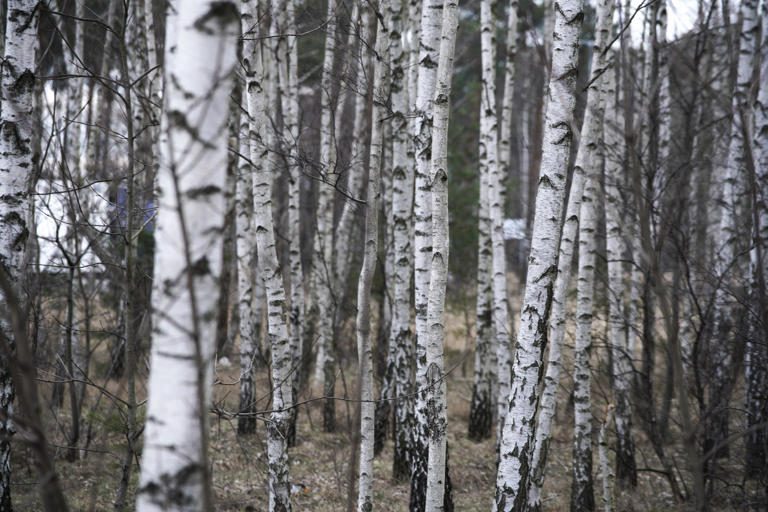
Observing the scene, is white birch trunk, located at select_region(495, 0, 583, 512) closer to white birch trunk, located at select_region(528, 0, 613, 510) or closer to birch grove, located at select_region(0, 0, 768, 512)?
birch grove, located at select_region(0, 0, 768, 512)

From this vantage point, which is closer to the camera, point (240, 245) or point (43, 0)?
point (43, 0)

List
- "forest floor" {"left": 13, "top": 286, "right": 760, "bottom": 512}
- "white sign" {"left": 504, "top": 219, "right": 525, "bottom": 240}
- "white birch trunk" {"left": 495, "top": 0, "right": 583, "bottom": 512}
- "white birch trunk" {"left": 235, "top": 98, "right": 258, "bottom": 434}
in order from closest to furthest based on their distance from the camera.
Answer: "white birch trunk" {"left": 495, "top": 0, "right": 583, "bottom": 512}
"forest floor" {"left": 13, "top": 286, "right": 760, "bottom": 512}
"white birch trunk" {"left": 235, "top": 98, "right": 258, "bottom": 434}
"white sign" {"left": 504, "top": 219, "right": 525, "bottom": 240}

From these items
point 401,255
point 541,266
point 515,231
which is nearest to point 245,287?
point 401,255

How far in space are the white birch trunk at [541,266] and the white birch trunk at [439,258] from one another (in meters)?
0.63

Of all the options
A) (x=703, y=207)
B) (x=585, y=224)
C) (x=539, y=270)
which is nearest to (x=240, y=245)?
(x=585, y=224)

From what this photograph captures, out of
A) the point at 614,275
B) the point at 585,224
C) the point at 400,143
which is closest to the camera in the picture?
the point at 585,224

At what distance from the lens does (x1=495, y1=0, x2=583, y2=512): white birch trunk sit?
13.6 ft

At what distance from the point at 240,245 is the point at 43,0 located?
4.54m

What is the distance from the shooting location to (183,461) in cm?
207

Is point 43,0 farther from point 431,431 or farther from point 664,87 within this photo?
point 664,87

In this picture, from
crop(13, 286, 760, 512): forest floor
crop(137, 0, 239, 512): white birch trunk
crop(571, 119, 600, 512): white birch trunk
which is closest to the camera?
crop(137, 0, 239, 512): white birch trunk

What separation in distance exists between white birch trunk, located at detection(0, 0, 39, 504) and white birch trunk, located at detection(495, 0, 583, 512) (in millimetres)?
3307

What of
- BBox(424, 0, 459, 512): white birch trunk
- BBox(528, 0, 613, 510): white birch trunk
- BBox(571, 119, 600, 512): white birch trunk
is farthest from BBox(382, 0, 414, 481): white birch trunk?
BBox(571, 119, 600, 512): white birch trunk

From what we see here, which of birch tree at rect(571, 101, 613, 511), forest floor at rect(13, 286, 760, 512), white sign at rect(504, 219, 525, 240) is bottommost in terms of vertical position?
forest floor at rect(13, 286, 760, 512)
